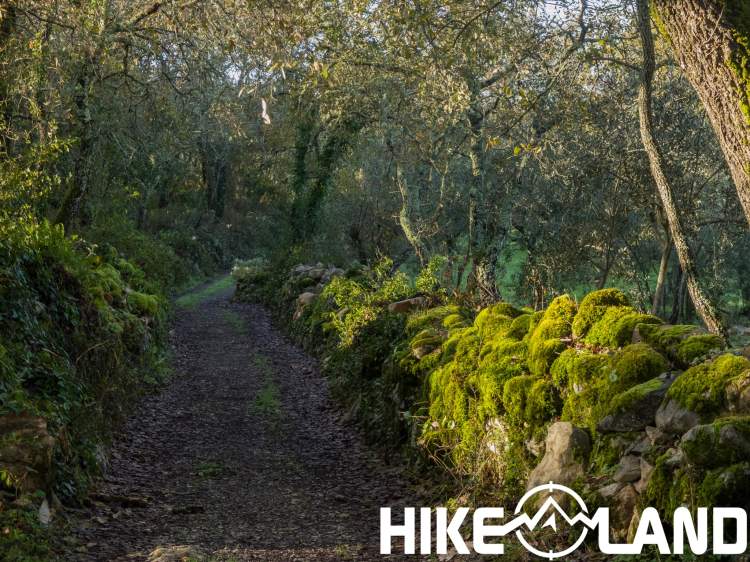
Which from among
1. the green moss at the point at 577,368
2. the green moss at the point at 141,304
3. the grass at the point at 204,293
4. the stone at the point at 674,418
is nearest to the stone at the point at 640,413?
the stone at the point at 674,418

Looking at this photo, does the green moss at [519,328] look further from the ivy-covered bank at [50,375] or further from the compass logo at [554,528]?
the ivy-covered bank at [50,375]

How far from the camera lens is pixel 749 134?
427 cm

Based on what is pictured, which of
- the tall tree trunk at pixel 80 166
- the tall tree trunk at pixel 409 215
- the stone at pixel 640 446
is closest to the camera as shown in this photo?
the stone at pixel 640 446

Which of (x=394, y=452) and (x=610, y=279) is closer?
(x=394, y=452)

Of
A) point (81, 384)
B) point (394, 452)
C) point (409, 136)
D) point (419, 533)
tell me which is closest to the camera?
point (419, 533)

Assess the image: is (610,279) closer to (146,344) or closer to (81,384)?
(146,344)

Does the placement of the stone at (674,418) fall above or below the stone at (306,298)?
below

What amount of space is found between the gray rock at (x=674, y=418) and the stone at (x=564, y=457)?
727 millimetres

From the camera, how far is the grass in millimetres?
24594

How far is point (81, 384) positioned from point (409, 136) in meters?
15.7

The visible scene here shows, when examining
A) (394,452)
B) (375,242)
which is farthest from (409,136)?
(394,452)

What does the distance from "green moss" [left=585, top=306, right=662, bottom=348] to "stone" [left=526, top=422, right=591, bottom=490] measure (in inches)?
35.9

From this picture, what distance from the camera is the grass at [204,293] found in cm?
2459

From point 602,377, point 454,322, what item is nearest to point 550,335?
point 602,377
